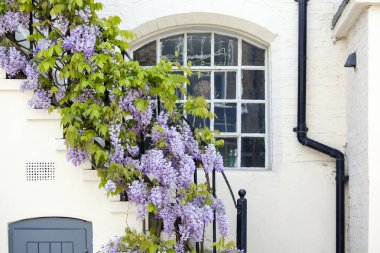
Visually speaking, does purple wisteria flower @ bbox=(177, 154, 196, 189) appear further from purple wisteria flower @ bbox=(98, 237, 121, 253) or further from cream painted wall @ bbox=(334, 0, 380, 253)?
cream painted wall @ bbox=(334, 0, 380, 253)

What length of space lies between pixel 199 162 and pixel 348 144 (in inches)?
78.0

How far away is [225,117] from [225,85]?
371mm

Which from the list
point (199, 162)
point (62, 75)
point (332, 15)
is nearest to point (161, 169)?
point (199, 162)

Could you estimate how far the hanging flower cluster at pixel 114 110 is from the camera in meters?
4.95

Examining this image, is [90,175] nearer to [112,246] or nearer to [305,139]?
[112,246]

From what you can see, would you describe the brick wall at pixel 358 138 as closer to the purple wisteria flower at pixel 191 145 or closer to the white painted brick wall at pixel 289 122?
the white painted brick wall at pixel 289 122

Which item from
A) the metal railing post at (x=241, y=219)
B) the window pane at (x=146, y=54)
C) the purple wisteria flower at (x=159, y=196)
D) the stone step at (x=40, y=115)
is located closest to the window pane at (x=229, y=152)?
the window pane at (x=146, y=54)

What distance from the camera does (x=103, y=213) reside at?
517cm

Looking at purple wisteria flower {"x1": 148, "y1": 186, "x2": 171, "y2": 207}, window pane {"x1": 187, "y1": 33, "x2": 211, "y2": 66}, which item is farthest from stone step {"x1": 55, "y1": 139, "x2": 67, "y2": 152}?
window pane {"x1": 187, "y1": 33, "x2": 211, "y2": 66}

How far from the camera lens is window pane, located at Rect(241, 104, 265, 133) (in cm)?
695

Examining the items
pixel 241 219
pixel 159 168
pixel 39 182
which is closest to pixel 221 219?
pixel 241 219

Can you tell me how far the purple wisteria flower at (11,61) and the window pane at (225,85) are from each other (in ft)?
8.23

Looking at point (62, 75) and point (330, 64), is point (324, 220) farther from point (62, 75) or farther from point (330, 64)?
point (62, 75)

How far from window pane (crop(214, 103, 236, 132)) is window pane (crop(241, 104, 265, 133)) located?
103 mm
